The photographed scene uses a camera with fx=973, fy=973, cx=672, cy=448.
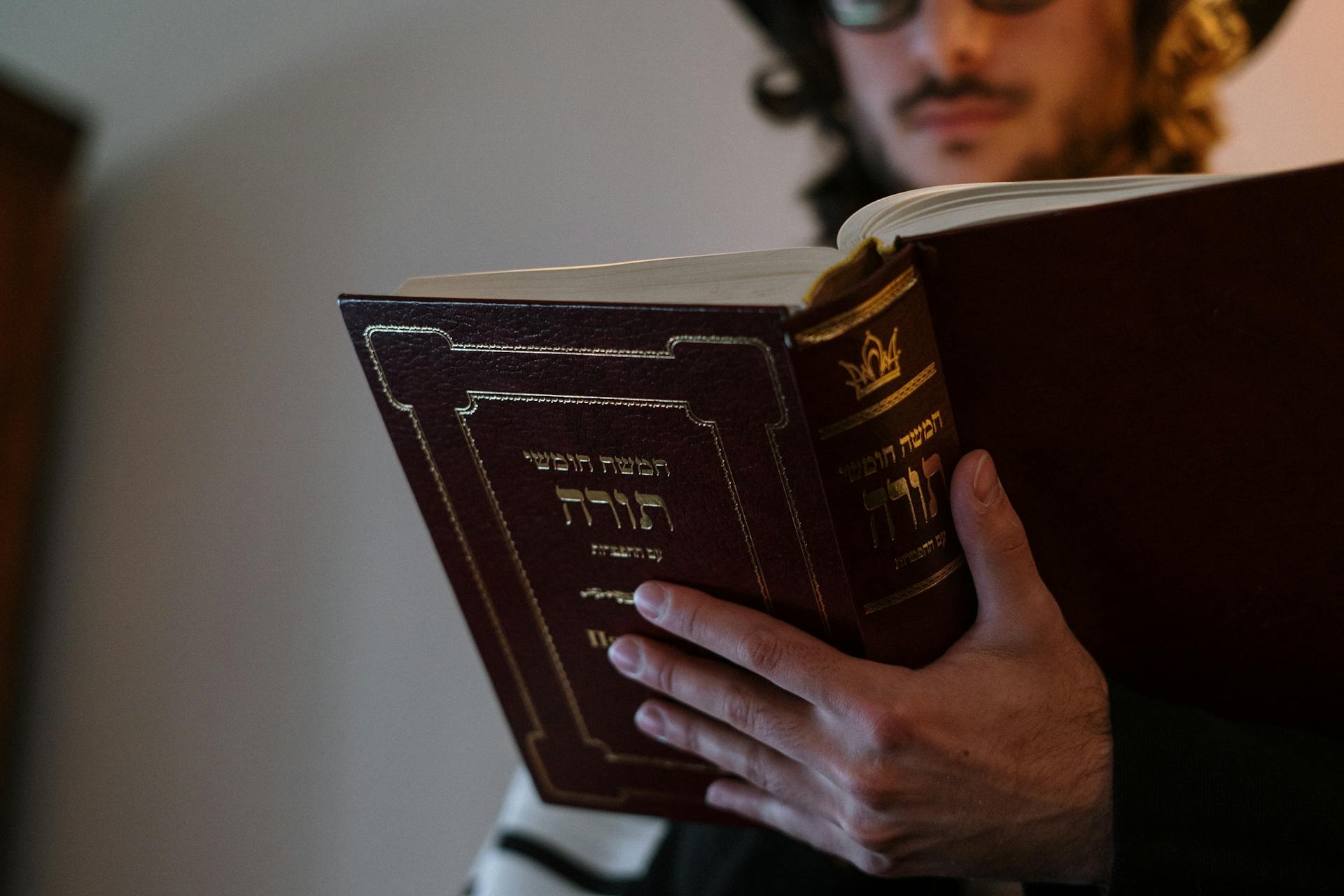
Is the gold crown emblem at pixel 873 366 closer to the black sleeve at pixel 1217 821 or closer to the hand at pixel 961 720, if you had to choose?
the hand at pixel 961 720

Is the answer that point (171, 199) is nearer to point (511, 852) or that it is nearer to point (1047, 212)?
point (511, 852)

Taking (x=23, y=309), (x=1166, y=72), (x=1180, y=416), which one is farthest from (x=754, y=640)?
(x=23, y=309)

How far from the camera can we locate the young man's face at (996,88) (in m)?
1.12

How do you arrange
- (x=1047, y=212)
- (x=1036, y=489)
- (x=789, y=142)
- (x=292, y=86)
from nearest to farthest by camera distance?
(x=1047, y=212)
(x=1036, y=489)
(x=789, y=142)
(x=292, y=86)

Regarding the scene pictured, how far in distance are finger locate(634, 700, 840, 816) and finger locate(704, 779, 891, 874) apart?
0.03 m

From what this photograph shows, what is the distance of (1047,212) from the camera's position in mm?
568

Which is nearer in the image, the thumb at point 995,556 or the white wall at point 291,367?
the thumb at point 995,556

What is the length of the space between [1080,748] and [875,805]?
147mm

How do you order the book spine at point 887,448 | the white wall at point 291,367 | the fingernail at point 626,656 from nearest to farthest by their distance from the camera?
the book spine at point 887,448 < the fingernail at point 626,656 < the white wall at point 291,367

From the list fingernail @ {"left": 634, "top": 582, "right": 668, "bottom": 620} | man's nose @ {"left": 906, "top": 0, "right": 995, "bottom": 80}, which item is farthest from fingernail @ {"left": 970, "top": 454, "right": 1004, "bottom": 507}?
man's nose @ {"left": 906, "top": 0, "right": 995, "bottom": 80}

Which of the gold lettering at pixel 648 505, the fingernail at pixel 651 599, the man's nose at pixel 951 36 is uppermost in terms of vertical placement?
the man's nose at pixel 951 36

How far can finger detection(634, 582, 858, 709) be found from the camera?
0.64 m

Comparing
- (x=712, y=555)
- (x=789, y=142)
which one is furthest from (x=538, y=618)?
(x=789, y=142)

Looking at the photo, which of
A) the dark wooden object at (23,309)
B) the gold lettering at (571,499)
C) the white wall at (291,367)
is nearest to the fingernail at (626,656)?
the gold lettering at (571,499)
